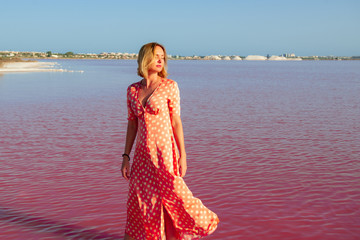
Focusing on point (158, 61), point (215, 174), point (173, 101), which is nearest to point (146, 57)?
point (158, 61)

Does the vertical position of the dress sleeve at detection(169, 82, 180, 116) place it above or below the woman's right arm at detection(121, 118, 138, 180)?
above

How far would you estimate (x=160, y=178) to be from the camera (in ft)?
11.7

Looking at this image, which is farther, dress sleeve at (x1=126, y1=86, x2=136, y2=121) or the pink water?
the pink water

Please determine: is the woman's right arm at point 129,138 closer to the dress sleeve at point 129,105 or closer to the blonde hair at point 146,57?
the dress sleeve at point 129,105

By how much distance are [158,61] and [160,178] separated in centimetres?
96

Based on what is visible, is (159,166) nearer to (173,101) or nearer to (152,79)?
(173,101)

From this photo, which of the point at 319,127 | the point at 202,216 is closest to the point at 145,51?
the point at 202,216

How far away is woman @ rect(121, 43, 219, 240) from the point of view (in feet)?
11.6

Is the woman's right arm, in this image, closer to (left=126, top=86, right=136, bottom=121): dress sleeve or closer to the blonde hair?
(left=126, top=86, right=136, bottom=121): dress sleeve

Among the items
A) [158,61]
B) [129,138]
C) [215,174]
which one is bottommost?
[215,174]

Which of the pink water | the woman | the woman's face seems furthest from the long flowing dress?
the pink water

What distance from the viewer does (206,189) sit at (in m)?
6.57

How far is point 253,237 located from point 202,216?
150 cm

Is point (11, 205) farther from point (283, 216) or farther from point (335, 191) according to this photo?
point (335, 191)
